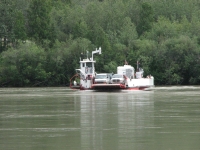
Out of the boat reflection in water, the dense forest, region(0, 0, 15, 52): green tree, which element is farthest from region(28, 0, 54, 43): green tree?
the boat reflection in water

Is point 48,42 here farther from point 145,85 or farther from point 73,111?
point 73,111

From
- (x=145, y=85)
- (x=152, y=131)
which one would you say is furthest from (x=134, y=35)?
(x=152, y=131)

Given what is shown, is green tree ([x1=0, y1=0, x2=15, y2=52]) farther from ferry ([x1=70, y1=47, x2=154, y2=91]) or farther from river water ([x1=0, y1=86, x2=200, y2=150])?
river water ([x1=0, y1=86, x2=200, y2=150])

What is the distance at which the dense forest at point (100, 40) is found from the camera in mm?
98625

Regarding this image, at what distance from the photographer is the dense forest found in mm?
98625

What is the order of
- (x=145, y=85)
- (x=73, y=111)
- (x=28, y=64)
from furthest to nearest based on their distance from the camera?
(x=28, y=64) < (x=145, y=85) < (x=73, y=111)

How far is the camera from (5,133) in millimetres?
25438

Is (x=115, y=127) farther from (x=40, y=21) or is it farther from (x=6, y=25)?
(x=6, y=25)

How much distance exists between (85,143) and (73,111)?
14374 mm

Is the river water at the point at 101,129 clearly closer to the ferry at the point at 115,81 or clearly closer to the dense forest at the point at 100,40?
the ferry at the point at 115,81

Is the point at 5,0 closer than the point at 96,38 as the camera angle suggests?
No

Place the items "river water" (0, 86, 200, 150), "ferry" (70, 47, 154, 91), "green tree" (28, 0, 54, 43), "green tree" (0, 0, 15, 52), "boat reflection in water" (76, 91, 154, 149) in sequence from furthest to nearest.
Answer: "green tree" (28, 0, 54, 43) < "green tree" (0, 0, 15, 52) < "ferry" (70, 47, 154, 91) < "boat reflection in water" (76, 91, 154, 149) < "river water" (0, 86, 200, 150)

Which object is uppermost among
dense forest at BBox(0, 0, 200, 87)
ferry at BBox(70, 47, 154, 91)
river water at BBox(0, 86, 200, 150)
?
dense forest at BBox(0, 0, 200, 87)

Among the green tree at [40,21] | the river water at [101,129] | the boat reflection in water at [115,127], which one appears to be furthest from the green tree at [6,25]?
the boat reflection in water at [115,127]
